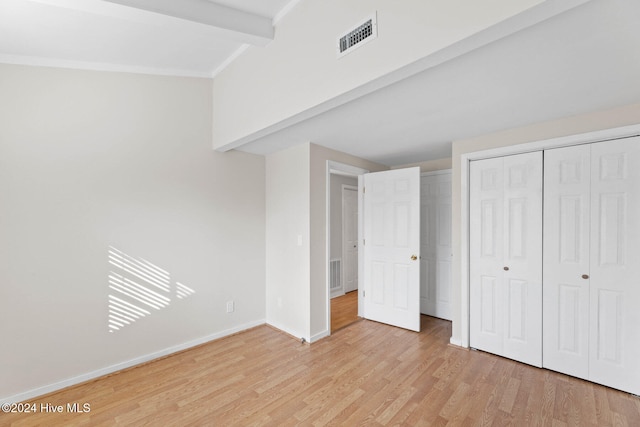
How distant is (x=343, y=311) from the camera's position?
4172mm

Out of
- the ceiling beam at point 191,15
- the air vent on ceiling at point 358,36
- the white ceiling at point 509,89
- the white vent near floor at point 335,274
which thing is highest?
the ceiling beam at point 191,15

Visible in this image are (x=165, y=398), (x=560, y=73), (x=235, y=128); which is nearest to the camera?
(x=560, y=73)

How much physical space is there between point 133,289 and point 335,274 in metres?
3.16

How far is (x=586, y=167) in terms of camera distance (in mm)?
2324

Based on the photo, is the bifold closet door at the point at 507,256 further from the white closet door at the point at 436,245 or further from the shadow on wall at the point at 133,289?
the shadow on wall at the point at 133,289

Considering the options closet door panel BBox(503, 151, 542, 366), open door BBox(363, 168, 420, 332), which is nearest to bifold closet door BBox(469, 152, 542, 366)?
closet door panel BBox(503, 151, 542, 366)

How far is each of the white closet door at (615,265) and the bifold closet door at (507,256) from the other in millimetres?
368

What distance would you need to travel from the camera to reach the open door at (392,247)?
341 centimetres

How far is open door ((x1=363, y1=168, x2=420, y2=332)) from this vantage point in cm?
341

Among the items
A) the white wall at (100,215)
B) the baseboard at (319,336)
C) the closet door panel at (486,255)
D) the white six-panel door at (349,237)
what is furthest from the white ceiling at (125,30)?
the white six-panel door at (349,237)

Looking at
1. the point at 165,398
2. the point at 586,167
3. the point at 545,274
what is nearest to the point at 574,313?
the point at 545,274

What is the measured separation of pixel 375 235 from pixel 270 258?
1454mm

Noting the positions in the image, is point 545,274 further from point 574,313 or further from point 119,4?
point 119,4

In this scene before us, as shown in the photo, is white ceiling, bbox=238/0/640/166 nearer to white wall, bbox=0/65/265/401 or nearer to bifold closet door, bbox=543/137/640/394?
bifold closet door, bbox=543/137/640/394
